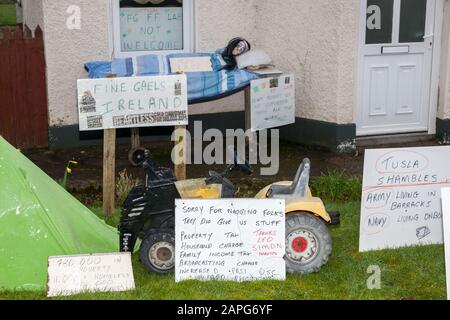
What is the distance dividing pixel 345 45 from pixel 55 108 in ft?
11.5

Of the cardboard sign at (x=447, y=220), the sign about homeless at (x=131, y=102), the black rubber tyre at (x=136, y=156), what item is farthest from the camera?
the black rubber tyre at (x=136, y=156)

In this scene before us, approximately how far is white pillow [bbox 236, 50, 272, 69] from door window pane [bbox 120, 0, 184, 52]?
1115mm

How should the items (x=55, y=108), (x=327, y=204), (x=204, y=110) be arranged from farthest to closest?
1. (x=204, y=110)
2. (x=55, y=108)
3. (x=327, y=204)

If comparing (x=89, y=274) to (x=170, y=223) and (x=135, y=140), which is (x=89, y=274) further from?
(x=135, y=140)

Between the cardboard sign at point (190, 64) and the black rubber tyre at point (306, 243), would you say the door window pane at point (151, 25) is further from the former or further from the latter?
the black rubber tyre at point (306, 243)

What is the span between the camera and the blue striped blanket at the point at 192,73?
889 centimetres

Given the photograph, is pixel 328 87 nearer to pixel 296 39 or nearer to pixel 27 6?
pixel 296 39

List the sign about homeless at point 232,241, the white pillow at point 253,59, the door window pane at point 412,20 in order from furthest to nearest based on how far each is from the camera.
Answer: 1. the door window pane at point 412,20
2. the white pillow at point 253,59
3. the sign about homeless at point 232,241

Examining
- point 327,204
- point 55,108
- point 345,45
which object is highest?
point 345,45

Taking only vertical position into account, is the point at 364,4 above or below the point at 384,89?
above

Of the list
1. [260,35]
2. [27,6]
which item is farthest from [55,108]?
[260,35]

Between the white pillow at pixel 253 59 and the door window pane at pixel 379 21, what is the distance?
1.26 metres

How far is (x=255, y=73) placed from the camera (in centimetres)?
932

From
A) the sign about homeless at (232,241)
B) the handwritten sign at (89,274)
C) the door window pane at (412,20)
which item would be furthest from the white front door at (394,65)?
the handwritten sign at (89,274)
